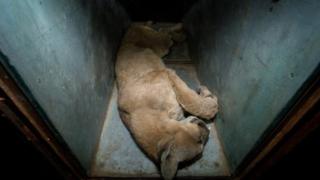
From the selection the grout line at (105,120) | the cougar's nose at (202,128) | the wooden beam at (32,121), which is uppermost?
the wooden beam at (32,121)

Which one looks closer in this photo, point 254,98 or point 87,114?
point 254,98

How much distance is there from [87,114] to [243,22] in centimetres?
125

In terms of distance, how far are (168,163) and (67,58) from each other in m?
0.95

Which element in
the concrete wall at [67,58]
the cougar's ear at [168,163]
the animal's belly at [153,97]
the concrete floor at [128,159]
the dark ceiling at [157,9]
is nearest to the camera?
the concrete wall at [67,58]

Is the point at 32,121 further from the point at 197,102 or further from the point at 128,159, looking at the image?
the point at 197,102

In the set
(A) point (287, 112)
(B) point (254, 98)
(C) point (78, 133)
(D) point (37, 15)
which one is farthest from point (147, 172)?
A: (D) point (37, 15)

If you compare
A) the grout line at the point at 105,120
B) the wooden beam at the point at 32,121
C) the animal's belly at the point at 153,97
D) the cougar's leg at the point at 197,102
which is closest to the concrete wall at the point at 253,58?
the cougar's leg at the point at 197,102

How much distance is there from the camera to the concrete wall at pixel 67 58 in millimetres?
1233

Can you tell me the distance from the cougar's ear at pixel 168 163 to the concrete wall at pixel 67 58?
0.56m

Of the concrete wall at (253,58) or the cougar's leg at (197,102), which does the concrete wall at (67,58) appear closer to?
the cougar's leg at (197,102)

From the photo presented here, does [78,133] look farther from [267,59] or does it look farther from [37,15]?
[267,59]

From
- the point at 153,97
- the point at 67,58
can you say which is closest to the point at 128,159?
the point at 153,97

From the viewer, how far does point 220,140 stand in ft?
8.02

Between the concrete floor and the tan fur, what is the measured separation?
0.35 ft
